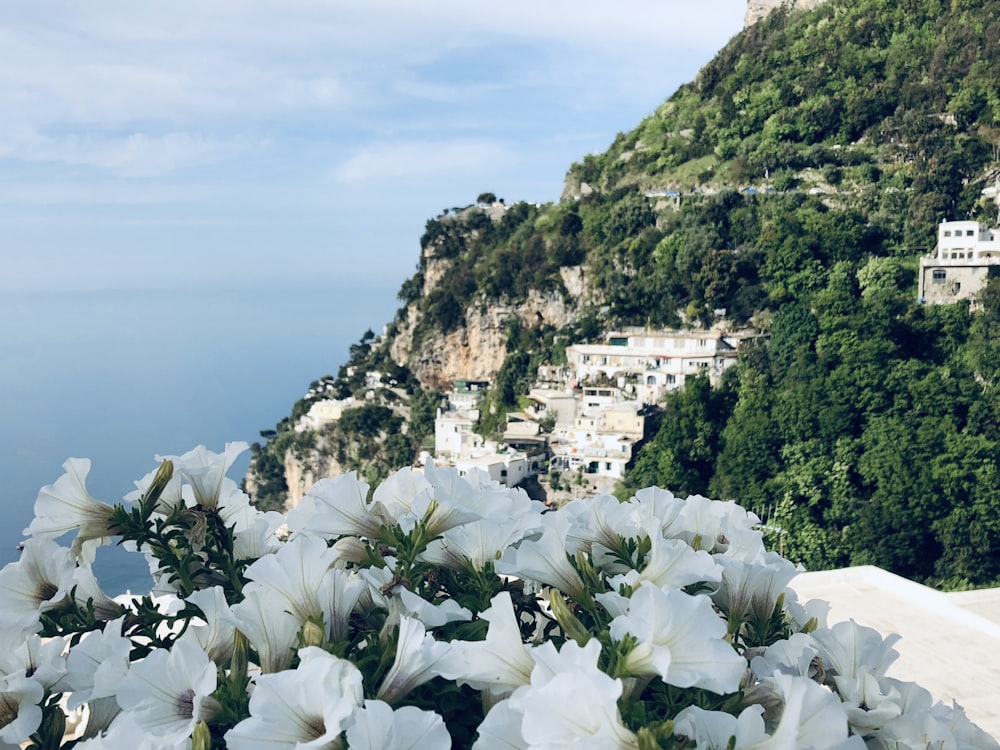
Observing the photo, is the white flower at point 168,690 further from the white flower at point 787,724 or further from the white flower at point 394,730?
the white flower at point 787,724

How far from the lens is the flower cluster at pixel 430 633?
1.08 m

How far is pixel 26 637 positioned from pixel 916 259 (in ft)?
88.7

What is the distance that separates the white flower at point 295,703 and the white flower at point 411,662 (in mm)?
78

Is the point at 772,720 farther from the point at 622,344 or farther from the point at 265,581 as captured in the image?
the point at 622,344

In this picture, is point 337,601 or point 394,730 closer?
point 394,730

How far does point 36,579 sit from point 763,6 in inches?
1616

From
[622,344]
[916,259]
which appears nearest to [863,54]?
[916,259]

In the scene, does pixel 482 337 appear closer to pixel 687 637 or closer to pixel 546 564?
pixel 546 564

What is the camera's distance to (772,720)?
1.22 m

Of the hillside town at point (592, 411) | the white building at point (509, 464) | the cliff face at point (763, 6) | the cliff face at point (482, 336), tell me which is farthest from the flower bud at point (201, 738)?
the cliff face at point (763, 6)

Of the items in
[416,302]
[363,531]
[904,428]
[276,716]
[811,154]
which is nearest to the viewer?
[276,716]

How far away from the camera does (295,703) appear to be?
3.56 ft

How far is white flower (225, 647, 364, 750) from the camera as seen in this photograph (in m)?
1.07

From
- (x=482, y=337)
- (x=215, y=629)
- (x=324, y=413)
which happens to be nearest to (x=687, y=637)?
(x=215, y=629)
